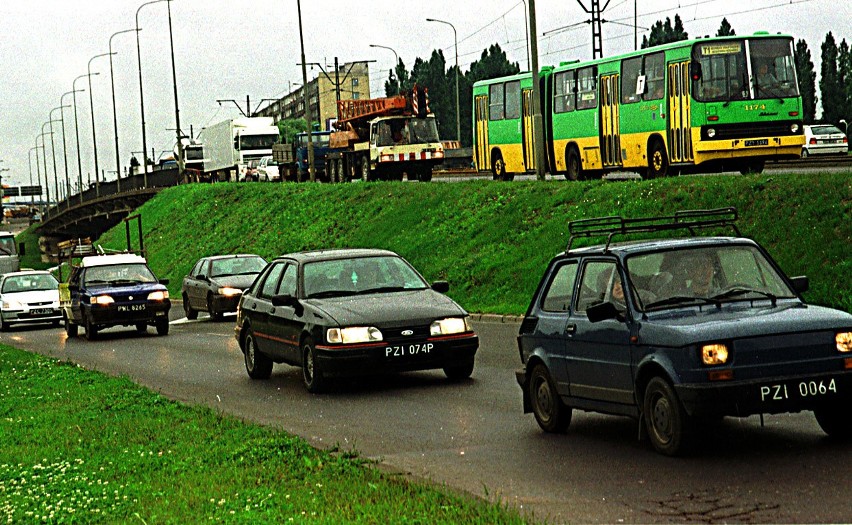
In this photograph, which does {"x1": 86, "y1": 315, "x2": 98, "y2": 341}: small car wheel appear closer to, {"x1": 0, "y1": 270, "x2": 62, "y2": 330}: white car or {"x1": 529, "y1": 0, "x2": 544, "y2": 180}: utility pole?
{"x1": 0, "y1": 270, "x2": 62, "y2": 330}: white car

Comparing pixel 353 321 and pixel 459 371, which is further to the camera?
pixel 459 371

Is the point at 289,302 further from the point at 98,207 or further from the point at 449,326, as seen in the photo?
the point at 98,207

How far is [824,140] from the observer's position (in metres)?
52.6

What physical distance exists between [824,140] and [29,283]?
96.5 feet

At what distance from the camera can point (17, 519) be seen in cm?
820

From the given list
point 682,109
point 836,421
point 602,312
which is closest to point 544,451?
point 602,312

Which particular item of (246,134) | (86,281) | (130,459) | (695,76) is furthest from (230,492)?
(246,134)

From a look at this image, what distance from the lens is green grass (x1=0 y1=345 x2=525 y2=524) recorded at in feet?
25.7

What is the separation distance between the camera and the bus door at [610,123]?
35.0 metres

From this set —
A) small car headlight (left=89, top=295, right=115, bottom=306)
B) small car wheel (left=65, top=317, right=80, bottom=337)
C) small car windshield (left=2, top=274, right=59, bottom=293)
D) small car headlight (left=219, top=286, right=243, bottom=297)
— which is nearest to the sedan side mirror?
small car headlight (left=89, top=295, right=115, bottom=306)

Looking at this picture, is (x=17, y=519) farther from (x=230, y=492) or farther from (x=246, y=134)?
(x=246, y=134)

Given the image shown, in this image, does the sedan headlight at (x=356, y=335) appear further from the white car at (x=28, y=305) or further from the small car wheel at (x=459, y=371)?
the white car at (x=28, y=305)

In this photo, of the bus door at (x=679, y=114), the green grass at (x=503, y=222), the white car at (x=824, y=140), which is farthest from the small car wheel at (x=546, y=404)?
the white car at (x=824, y=140)

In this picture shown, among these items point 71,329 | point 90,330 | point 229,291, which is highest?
point 229,291
